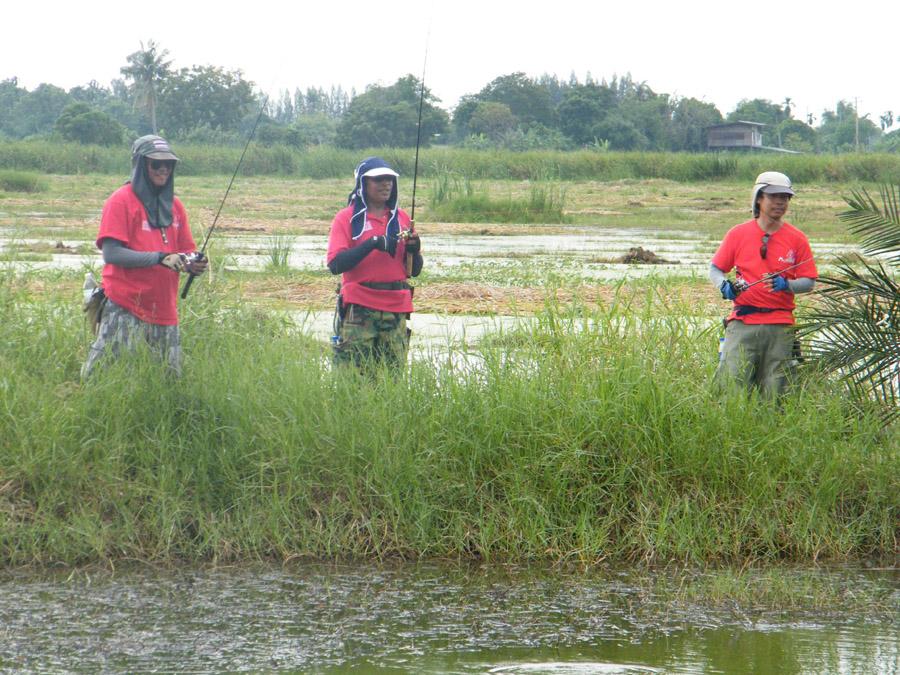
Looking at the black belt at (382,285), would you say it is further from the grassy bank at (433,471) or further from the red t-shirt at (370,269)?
the grassy bank at (433,471)

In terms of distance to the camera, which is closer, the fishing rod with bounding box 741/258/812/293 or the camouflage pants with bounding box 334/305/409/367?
the fishing rod with bounding box 741/258/812/293

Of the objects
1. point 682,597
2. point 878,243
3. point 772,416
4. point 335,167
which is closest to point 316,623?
point 682,597

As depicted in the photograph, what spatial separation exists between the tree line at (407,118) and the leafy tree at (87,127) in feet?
0.15

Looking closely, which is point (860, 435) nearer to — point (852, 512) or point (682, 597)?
point (852, 512)

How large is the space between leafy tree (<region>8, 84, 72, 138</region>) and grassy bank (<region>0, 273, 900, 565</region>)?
84861 mm

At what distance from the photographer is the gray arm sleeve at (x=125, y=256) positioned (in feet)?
18.1

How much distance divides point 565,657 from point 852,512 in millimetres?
2082

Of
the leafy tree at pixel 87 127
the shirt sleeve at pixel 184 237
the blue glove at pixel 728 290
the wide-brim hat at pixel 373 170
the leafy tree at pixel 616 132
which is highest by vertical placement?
the leafy tree at pixel 616 132

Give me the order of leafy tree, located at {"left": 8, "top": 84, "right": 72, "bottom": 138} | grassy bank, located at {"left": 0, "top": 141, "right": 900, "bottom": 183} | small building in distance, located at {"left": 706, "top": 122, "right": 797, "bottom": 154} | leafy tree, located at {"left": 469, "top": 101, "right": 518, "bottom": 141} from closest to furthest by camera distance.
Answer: grassy bank, located at {"left": 0, "top": 141, "right": 900, "bottom": 183}
leafy tree, located at {"left": 469, "top": 101, "right": 518, "bottom": 141}
small building in distance, located at {"left": 706, "top": 122, "right": 797, "bottom": 154}
leafy tree, located at {"left": 8, "top": 84, "right": 72, "bottom": 138}

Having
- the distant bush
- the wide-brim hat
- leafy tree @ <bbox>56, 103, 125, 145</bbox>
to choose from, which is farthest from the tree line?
the wide-brim hat

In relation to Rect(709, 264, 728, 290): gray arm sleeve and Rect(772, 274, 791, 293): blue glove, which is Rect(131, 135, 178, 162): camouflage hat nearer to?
Rect(709, 264, 728, 290): gray arm sleeve

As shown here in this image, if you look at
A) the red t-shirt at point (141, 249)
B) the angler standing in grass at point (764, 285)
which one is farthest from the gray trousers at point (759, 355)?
the red t-shirt at point (141, 249)

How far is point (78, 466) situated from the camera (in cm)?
534

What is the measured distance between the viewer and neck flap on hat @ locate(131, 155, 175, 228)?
560 centimetres
